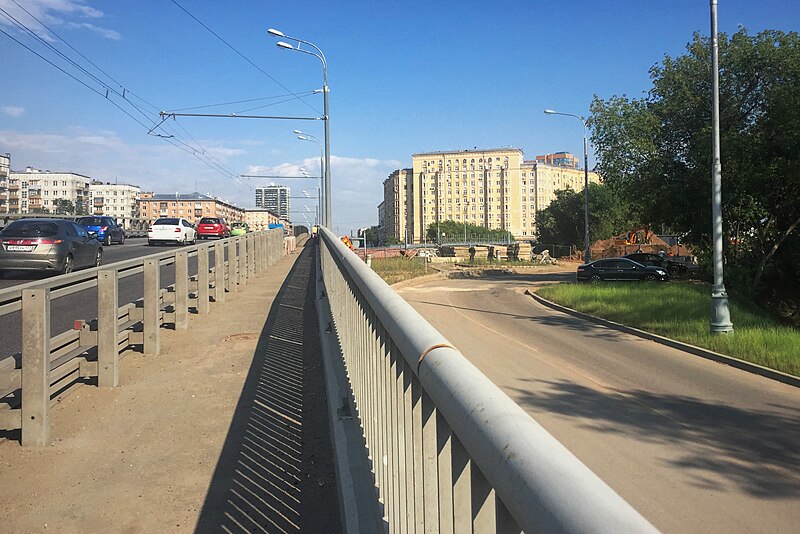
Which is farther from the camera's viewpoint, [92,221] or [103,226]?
[92,221]

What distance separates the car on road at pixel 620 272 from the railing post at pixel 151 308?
33744 mm

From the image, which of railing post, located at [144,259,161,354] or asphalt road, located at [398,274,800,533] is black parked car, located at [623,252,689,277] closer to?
asphalt road, located at [398,274,800,533]

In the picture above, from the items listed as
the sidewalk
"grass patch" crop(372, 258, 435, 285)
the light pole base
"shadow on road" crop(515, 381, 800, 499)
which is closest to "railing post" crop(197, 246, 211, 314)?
the sidewalk

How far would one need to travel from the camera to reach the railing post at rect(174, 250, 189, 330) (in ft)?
32.2

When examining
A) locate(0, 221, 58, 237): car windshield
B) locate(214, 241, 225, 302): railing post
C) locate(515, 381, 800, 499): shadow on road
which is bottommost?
locate(515, 381, 800, 499): shadow on road

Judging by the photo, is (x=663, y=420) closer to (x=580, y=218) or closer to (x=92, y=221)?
(x=92, y=221)

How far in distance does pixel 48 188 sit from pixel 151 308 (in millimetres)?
136122

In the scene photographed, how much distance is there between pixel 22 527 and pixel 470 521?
140 inches

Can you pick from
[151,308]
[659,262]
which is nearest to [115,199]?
[659,262]

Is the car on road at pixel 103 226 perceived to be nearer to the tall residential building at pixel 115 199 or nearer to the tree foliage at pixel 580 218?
the tree foliage at pixel 580 218

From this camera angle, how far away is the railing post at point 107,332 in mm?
6766

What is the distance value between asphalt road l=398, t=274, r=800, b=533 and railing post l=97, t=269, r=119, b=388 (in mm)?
5259

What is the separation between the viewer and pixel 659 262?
45312 millimetres

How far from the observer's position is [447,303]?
2966cm
